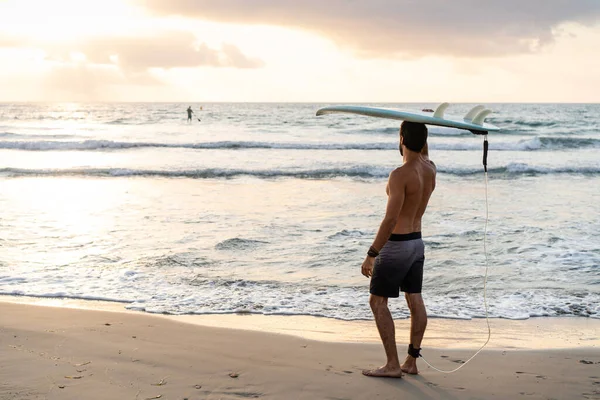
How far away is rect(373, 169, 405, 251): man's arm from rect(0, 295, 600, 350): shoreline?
1526 millimetres

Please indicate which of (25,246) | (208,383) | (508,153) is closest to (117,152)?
(508,153)

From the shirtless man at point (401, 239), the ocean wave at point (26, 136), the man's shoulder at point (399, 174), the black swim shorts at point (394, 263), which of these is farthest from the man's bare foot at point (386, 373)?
the ocean wave at point (26, 136)

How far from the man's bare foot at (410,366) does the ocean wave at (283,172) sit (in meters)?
14.9

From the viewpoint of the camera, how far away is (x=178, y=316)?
620cm

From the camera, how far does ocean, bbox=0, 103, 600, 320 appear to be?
694 centimetres

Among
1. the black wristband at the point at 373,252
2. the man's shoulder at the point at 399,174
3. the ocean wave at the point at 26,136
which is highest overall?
the man's shoulder at the point at 399,174

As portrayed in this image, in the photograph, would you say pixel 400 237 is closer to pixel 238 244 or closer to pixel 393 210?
pixel 393 210

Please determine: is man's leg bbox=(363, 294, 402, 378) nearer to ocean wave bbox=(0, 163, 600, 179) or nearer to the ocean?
the ocean

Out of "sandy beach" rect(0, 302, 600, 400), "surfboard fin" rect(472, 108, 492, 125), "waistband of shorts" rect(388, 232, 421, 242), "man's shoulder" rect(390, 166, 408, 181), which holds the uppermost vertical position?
"surfboard fin" rect(472, 108, 492, 125)

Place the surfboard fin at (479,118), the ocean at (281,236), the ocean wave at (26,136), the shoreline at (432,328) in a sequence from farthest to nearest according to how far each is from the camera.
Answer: the ocean wave at (26,136) → the ocean at (281,236) → the shoreline at (432,328) → the surfboard fin at (479,118)

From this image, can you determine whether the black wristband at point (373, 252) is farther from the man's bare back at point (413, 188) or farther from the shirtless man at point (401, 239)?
the man's bare back at point (413, 188)

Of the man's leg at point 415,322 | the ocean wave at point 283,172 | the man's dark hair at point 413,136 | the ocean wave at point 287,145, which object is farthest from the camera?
the ocean wave at point 287,145

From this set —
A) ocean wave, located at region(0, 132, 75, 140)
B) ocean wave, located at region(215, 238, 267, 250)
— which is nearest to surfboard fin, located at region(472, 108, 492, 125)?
ocean wave, located at region(215, 238, 267, 250)

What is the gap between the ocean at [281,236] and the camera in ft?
22.8
